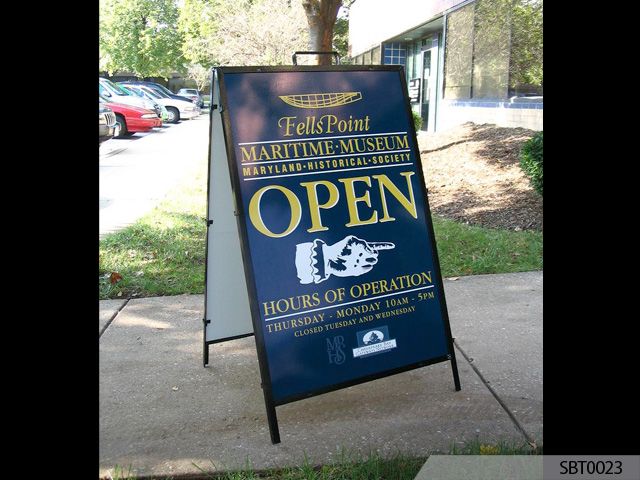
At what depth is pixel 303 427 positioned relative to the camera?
354cm

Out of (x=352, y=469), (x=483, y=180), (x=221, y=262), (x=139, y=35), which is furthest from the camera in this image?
(x=139, y=35)

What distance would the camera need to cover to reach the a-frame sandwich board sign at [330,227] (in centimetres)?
339

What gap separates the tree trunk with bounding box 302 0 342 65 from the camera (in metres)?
10.5

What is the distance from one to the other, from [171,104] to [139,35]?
2221cm

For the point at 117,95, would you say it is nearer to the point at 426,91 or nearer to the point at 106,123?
the point at 106,123

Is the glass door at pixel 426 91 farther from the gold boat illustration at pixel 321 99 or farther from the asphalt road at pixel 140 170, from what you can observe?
the gold boat illustration at pixel 321 99

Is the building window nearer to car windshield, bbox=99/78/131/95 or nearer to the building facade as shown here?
the building facade

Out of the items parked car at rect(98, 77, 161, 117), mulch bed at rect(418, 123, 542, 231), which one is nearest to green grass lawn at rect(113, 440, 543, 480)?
mulch bed at rect(418, 123, 542, 231)

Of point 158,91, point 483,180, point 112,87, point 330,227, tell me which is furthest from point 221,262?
point 158,91

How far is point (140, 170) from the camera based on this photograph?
14672 mm

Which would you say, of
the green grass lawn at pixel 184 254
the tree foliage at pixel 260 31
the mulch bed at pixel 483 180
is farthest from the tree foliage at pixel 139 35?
the green grass lawn at pixel 184 254

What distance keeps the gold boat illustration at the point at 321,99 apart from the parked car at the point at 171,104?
2785 centimetres

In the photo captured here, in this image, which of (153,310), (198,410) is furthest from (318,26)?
(198,410)
